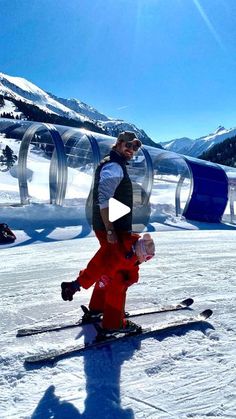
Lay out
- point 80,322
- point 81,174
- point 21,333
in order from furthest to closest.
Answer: point 81,174, point 80,322, point 21,333

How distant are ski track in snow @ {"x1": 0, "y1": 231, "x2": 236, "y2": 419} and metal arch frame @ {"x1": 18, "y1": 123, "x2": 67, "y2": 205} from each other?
609cm

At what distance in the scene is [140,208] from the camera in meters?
11.9

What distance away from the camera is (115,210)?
3.01 meters

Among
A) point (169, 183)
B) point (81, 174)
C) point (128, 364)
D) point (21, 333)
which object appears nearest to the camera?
point (128, 364)

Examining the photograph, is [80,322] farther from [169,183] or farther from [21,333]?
[169,183]

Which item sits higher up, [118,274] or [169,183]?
[169,183]

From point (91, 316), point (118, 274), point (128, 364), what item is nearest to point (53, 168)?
point (91, 316)

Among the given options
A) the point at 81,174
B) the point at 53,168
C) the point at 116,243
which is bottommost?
the point at 116,243

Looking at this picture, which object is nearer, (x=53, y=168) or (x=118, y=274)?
(x=118, y=274)

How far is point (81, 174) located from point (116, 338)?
905cm

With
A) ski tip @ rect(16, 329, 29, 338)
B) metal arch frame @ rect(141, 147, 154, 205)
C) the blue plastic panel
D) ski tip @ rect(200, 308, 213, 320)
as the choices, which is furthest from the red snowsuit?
the blue plastic panel

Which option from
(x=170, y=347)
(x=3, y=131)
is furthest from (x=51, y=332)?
(x=3, y=131)

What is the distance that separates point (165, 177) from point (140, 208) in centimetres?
199

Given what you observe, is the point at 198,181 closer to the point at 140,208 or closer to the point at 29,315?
the point at 140,208
